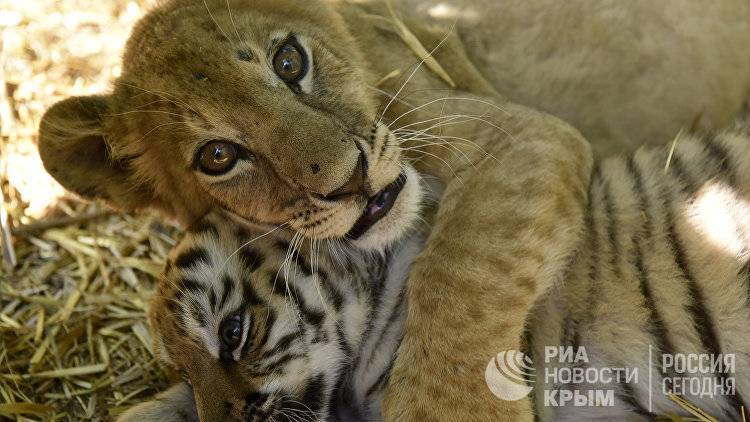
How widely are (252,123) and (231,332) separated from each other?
565 mm

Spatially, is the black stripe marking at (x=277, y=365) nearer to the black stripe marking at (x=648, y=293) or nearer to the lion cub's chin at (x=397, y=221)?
the lion cub's chin at (x=397, y=221)

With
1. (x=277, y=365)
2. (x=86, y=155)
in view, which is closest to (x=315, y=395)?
(x=277, y=365)

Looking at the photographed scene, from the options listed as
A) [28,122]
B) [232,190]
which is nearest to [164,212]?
[232,190]

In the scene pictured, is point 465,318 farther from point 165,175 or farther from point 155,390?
point 155,390

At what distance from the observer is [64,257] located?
3316mm

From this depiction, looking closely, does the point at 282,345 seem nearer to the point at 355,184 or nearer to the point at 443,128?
the point at 355,184

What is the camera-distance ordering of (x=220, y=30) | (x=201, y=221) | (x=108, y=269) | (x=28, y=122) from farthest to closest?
(x=28, y=122)
(x=108, y=269)
(x=201, y=221)
(x=220, y=30)

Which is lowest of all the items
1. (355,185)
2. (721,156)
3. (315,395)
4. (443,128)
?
(315,395)

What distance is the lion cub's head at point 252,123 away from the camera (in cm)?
198

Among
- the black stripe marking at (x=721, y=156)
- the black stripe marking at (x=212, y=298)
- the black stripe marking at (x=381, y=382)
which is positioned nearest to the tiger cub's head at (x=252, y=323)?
the black stripe marking at (x=212, y=298)

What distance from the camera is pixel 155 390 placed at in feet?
9.20

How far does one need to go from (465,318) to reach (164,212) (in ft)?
3.93

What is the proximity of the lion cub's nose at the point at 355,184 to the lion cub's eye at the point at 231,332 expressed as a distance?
44 centimetres

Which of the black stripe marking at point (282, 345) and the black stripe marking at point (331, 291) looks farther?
the black stripe marking at point (331, 291)
